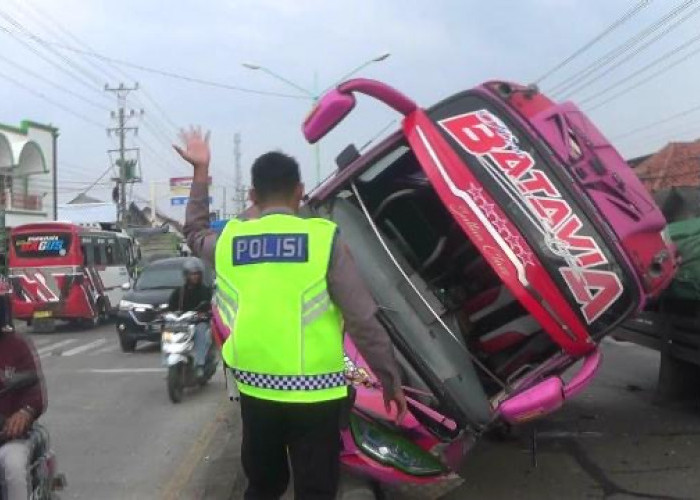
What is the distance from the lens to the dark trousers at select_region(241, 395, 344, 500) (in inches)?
121

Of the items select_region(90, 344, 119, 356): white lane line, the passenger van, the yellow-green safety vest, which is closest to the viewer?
the yellow-green safety vest

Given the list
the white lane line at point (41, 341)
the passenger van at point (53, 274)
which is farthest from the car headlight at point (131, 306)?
the passenger van at point (53, 274)

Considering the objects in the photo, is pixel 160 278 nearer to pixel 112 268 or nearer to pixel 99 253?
pixel 99 253

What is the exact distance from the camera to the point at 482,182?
4992 mm

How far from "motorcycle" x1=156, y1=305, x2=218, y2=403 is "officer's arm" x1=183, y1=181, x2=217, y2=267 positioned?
622 cm

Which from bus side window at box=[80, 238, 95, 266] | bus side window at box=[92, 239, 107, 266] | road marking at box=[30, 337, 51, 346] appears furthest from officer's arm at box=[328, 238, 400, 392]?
bus side window at box=[92, 239, 107, 266]

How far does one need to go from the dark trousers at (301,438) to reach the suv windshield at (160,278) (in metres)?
13.5

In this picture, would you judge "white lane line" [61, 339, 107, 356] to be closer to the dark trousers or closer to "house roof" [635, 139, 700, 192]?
the dark trousers

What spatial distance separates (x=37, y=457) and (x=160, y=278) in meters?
12.9

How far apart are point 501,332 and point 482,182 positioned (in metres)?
1.55

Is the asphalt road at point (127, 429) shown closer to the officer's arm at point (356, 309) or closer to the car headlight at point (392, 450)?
the car headlight at point (392, 450)

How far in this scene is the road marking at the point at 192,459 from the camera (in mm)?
5941

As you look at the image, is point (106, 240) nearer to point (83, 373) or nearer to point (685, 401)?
point (83, 373)

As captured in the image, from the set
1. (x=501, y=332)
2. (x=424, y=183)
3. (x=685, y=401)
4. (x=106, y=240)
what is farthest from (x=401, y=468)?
(x=106, y=240)
